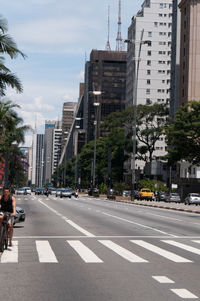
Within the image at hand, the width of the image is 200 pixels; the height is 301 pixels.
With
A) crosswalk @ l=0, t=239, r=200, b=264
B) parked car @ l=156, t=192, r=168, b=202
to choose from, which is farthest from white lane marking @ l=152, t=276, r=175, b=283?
parked car @ l=156, t=192, r=168, b=202

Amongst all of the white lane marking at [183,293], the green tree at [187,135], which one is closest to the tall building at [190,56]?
the green tree at [187,135]

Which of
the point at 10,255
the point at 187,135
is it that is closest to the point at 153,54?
the point at 187,135

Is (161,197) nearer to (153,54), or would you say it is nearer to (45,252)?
(153,54)

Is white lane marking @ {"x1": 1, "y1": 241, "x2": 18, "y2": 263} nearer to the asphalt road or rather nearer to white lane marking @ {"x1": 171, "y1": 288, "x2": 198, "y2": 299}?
the asphalt road

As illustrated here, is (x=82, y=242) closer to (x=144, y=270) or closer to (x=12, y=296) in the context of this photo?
(x=144, y=270)

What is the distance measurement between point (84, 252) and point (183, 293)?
5.66 m

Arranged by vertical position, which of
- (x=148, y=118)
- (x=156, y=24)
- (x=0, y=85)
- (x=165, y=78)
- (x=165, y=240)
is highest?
(x=156, y=24)

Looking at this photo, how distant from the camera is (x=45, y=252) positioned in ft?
45.3

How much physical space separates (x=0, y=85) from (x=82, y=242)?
42.0 ft

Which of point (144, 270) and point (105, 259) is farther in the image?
point (105, 259)

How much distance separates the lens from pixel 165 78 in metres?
145

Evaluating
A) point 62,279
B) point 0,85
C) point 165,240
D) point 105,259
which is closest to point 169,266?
point 105,259

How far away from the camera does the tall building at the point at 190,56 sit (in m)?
97.2

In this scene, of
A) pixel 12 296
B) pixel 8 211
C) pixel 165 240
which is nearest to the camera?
pixel 12 296
